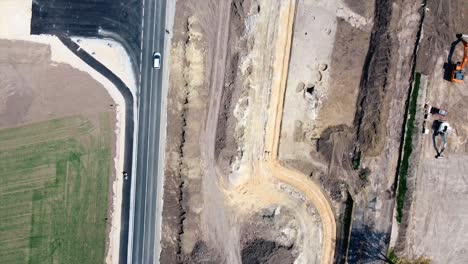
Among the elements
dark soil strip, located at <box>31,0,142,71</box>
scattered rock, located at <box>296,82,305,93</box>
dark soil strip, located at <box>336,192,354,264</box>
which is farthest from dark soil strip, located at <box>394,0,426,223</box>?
dark soil strip, located at <box>31,0,142,71</box>

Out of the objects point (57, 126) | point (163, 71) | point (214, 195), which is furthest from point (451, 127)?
point (57, 126)

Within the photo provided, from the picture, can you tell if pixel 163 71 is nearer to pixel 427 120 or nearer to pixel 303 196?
pixel 303 196

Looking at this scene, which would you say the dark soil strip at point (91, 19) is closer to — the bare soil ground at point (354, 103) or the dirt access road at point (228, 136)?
the dirt access road at point (228, 136)

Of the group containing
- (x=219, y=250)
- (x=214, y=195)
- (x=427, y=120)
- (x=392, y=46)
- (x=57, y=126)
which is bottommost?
(x=219, y=250)

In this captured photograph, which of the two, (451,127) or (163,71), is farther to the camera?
(451,127)

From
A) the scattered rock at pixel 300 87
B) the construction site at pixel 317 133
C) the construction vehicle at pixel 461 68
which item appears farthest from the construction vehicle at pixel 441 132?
the scattered rock at pixel 300 87

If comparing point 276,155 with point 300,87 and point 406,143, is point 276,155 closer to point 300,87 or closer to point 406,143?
point 300,87

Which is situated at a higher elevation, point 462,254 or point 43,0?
point 43,0

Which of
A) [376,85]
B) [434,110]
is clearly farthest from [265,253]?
[434,110]
